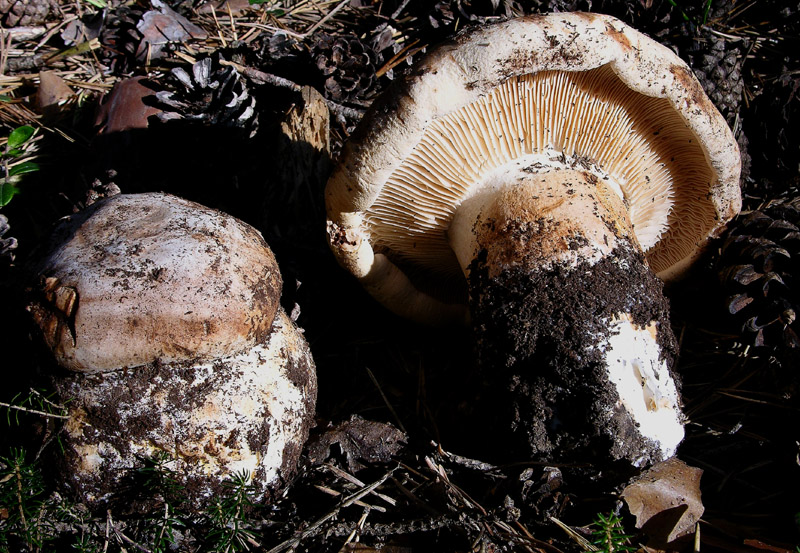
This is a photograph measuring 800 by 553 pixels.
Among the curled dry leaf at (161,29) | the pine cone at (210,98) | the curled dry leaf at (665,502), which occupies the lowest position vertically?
the curled dry leaf at (665,502)

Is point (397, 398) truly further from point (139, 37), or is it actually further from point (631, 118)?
point (139, 37)

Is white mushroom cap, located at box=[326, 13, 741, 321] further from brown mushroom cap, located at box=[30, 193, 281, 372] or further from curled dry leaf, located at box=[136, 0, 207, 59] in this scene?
curled dry leaf, located at box=[136, 0, 207, 59]

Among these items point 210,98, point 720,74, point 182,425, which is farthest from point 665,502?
point 210,98

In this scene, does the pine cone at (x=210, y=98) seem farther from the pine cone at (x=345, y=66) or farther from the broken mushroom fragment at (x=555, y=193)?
the broken mushroom fragment at (x=555, y=193)

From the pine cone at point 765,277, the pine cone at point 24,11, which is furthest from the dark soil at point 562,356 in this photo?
the pine cone at point 24,11

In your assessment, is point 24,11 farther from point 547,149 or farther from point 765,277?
point 765,277

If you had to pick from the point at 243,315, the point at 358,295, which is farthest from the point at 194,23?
the point at 243,315
